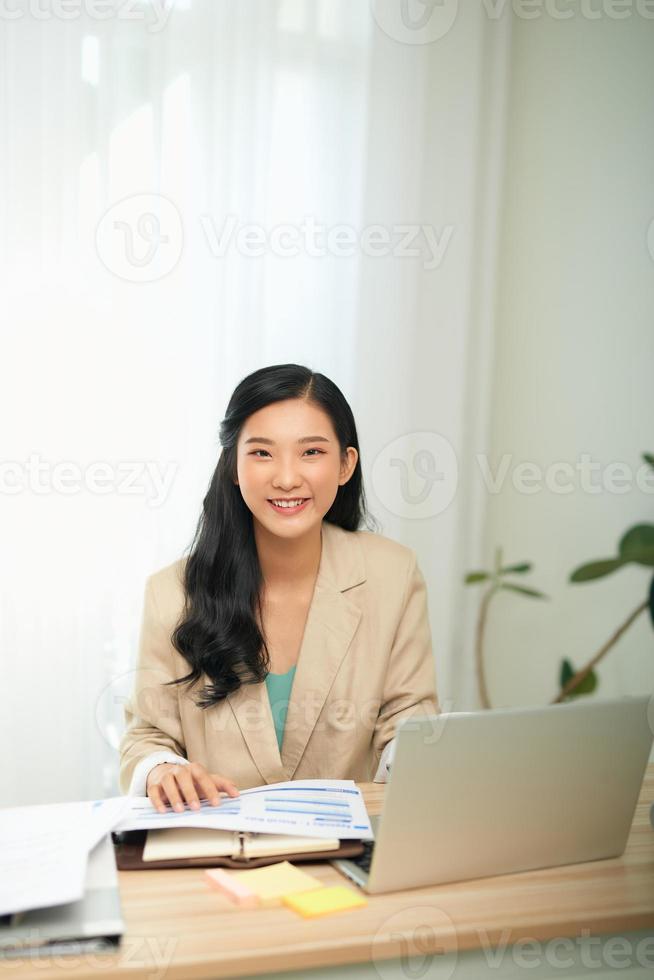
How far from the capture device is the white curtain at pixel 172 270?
2.85m

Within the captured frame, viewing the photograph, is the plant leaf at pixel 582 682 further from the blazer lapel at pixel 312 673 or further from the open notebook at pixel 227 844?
the open notebook at pixel 227 844

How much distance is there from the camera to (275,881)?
4.00 feet

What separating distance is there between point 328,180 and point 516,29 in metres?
0.94

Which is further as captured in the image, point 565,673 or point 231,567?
point 565,673

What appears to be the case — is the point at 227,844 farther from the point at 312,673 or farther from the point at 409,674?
the point at 409,674

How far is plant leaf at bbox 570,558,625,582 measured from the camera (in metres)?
2.77

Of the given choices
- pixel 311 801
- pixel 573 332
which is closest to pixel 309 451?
pixel 311 801

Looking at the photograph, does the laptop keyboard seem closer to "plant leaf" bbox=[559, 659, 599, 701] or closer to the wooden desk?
the wooden desk

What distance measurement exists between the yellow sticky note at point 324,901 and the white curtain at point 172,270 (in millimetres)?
1886

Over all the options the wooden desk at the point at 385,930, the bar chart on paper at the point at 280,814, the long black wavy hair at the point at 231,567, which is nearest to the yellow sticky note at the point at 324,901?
the wooden desk at the point at 385,930

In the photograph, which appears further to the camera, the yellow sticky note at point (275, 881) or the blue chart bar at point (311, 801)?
the blue chart bar at point (311, 801)

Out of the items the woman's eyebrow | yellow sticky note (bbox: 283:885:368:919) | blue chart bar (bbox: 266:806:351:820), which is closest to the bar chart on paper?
blue chart bar (bbox: 266:806:351:820)

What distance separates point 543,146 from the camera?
3.47 m

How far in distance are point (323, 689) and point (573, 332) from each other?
196cm
